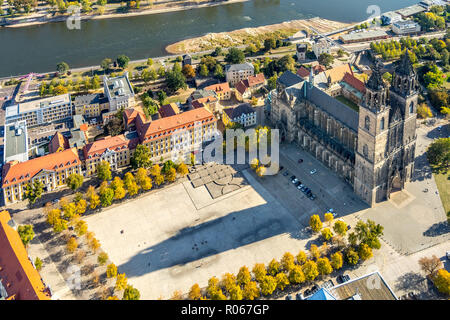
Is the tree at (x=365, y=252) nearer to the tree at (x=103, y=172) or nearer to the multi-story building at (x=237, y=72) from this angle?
the tree at (x=103, y=172)

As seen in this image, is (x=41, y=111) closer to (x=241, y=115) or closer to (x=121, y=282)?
(x=241, y=115)

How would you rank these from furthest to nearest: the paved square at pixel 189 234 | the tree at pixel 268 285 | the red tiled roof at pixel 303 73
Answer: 1. the red tiled roof at pixel 303 73
2. the paved square at pixel 189 234
3. the tree at pixel 268 285

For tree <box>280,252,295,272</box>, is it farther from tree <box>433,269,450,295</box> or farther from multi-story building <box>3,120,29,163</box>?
multi-story building <box>3,120,29,163</box>

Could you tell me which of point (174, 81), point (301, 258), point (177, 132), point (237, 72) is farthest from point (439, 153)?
point (174, 81)

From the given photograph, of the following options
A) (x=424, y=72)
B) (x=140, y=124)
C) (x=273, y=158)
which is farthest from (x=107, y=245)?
(x=424, y=72)

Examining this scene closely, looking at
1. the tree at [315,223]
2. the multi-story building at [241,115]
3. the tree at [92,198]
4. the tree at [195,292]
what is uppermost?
the multi-story building at [241,115]

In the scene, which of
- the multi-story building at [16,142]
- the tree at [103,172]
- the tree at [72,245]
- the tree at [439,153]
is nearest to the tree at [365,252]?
the tree at [439,153]

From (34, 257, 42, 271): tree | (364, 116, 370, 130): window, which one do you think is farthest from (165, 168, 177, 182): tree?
(364, 116, 370, 130): window
